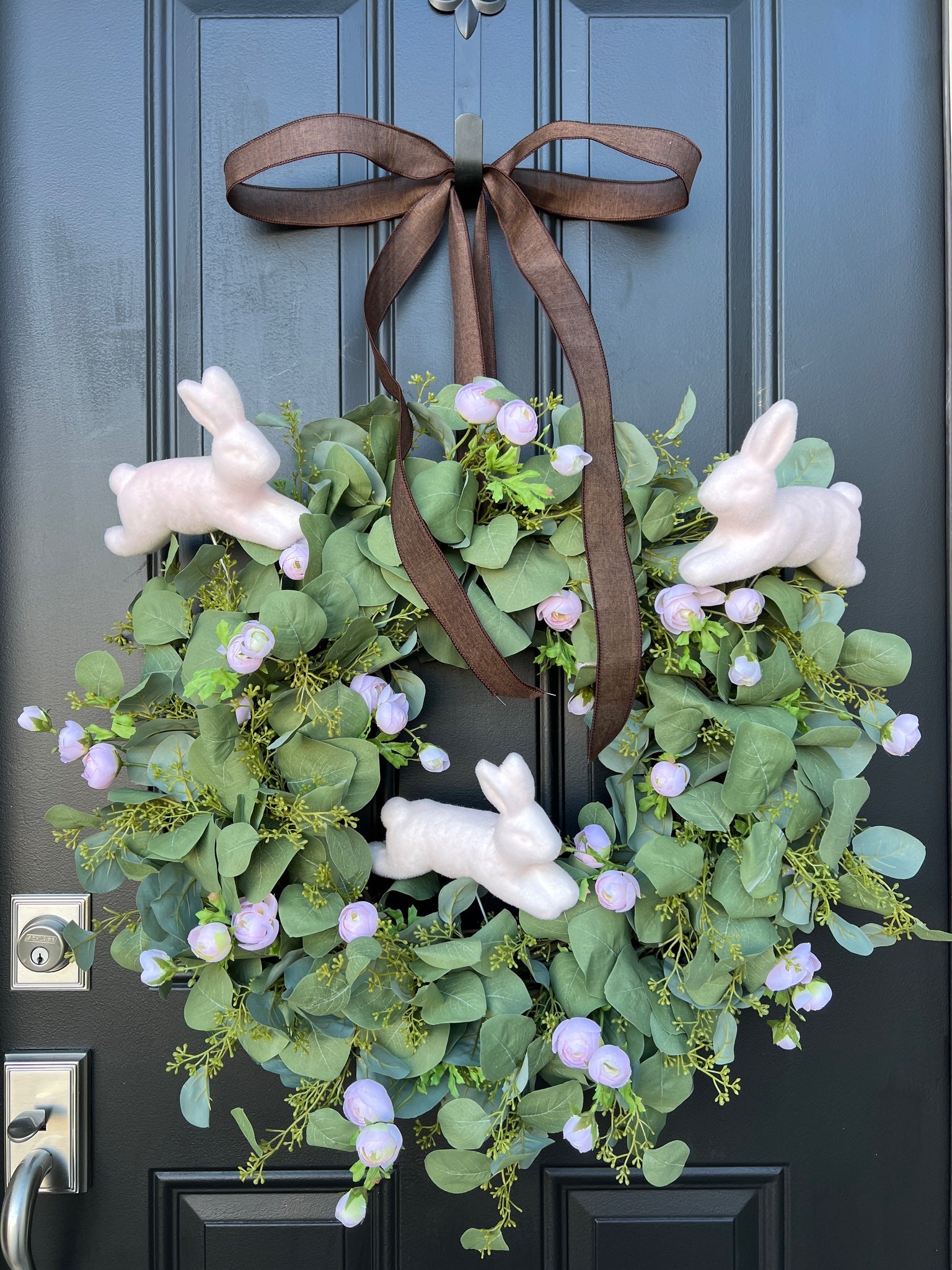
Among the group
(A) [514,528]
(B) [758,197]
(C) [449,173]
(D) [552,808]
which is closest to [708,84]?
(B) [758,197]

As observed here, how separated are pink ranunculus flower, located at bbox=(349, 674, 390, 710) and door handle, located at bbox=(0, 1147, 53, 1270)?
580 mm

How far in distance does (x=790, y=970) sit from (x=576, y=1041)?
181 millimetres

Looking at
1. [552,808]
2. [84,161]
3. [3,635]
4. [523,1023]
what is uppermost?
[84,161]

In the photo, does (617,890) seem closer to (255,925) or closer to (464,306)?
(255,925)

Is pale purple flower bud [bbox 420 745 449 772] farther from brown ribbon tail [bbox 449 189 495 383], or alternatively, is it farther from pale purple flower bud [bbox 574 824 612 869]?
brown ribbon tail [bbox 449 189 495 383]

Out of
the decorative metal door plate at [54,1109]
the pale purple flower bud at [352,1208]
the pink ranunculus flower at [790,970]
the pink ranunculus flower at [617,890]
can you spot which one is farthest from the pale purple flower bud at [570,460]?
the decorative metal door plate at [54,1109]

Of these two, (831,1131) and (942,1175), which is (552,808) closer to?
(831,1131)

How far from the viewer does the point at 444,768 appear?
0.70m

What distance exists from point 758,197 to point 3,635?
35.0 inches

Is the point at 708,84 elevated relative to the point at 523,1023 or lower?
elevated

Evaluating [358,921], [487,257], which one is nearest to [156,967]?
[358,921]

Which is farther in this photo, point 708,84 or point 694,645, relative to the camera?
point 708,84

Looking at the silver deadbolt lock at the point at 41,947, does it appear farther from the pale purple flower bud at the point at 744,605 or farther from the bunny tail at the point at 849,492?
the bunny tail at the point at 849,492

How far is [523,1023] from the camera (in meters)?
0.65
